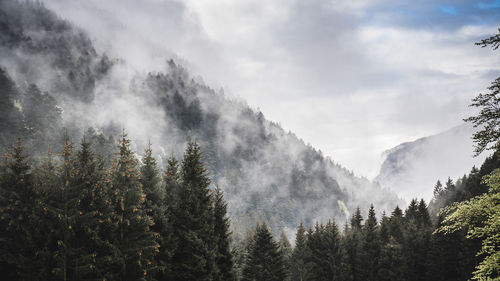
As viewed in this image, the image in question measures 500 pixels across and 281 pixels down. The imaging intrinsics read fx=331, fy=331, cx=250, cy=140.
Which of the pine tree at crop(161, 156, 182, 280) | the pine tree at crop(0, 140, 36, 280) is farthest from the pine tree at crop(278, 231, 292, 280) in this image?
the pine tree at crop(0, 140, 36, 280)

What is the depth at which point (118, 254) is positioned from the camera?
18.9m

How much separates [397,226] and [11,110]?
92.5 m

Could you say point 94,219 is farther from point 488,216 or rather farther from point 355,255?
point 355,255

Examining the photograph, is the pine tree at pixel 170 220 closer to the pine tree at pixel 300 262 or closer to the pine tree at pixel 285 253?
the pine tree at pixel 285 253

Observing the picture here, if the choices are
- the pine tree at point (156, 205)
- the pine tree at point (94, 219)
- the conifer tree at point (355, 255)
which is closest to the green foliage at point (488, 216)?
the pine tree at point (94, 219)

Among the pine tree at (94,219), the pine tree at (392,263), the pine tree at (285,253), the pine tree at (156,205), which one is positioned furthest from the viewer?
the pine tree at (392,263)

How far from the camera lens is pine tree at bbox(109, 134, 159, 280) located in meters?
19.3

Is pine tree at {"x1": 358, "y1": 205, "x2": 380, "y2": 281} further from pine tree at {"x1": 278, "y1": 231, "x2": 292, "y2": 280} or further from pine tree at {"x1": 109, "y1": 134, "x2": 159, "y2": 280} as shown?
pine tree at {"x1": 109, "y1": 134, "x2": 159, "y2": 280}

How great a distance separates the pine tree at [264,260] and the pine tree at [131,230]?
21473mm

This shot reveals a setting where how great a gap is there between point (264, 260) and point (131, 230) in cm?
2365

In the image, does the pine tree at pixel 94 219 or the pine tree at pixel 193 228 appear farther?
the pine tree at pixel 193 228

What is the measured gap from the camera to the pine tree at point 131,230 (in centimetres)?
1927

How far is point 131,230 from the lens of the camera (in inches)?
Answer: 778

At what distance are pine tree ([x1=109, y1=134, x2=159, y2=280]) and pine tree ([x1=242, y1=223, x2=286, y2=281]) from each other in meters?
21.5
